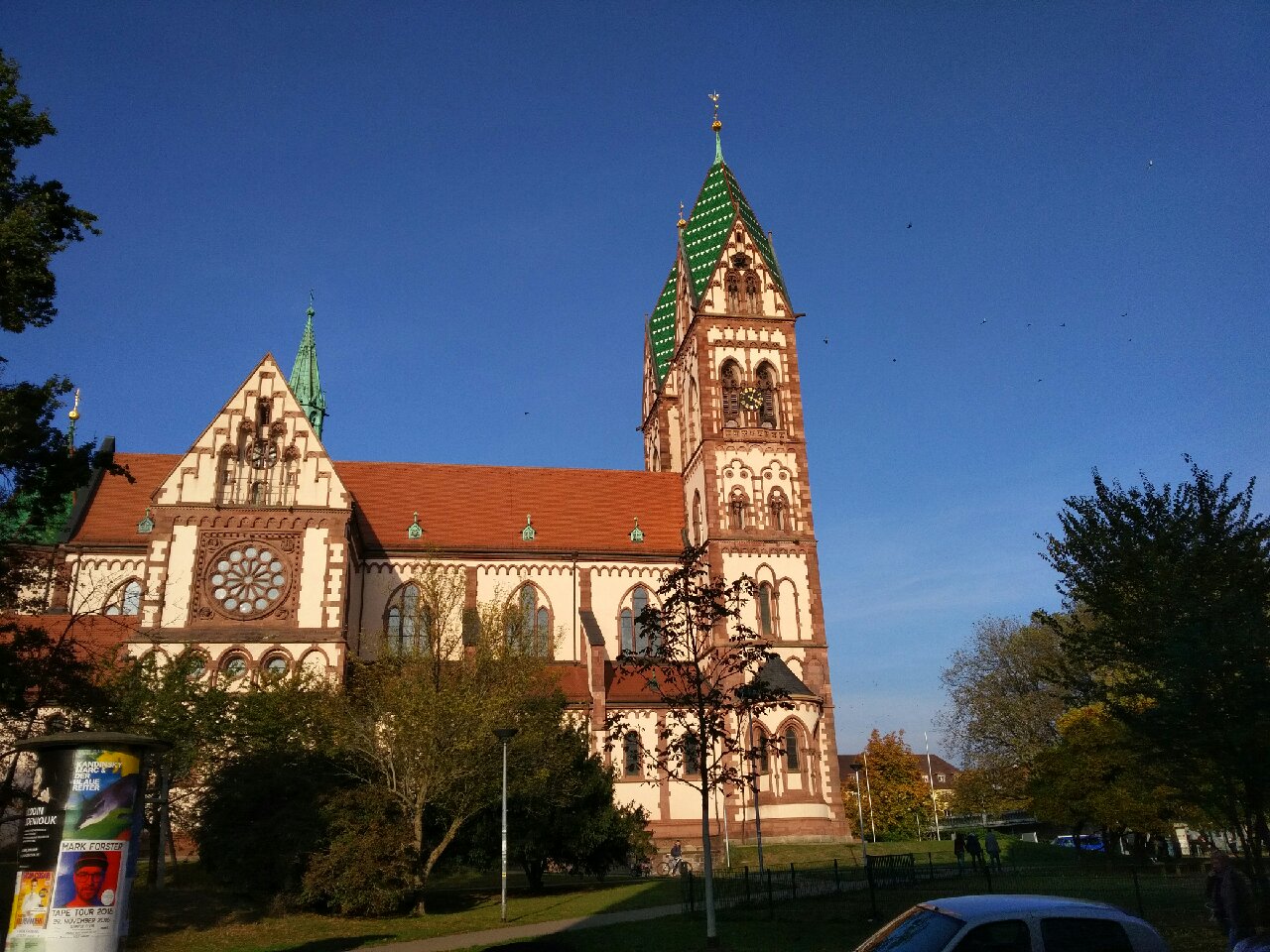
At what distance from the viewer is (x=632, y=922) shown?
21.5 meters

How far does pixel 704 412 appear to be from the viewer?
4831cm

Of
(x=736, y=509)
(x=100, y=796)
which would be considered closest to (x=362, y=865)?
(x=100, y=796)

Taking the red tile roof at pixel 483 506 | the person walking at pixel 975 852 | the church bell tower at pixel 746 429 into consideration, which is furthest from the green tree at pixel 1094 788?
the red tile roof at pixel 483 506

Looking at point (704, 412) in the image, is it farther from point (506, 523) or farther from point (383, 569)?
point (383, 569)

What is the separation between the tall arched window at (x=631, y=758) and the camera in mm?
42125

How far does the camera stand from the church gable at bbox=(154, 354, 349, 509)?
130ft

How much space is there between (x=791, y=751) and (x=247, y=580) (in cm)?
2322

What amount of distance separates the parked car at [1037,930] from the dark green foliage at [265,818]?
19892mm

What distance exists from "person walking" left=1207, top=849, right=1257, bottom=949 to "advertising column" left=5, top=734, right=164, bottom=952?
1450cm

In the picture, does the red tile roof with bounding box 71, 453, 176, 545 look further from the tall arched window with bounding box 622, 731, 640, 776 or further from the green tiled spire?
the green tiled spire

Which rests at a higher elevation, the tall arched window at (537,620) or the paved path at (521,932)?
the tall arched window at (537,620)

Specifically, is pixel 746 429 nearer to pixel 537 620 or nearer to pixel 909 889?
pixel 537 620

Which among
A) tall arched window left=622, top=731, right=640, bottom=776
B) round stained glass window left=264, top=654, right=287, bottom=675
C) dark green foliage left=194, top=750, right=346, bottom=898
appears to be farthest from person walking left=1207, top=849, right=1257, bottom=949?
round stained glass window left=264, top=654, right=287, bottom=675

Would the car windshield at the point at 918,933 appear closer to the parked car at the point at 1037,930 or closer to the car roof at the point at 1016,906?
the parked car at the point at 1037,930
